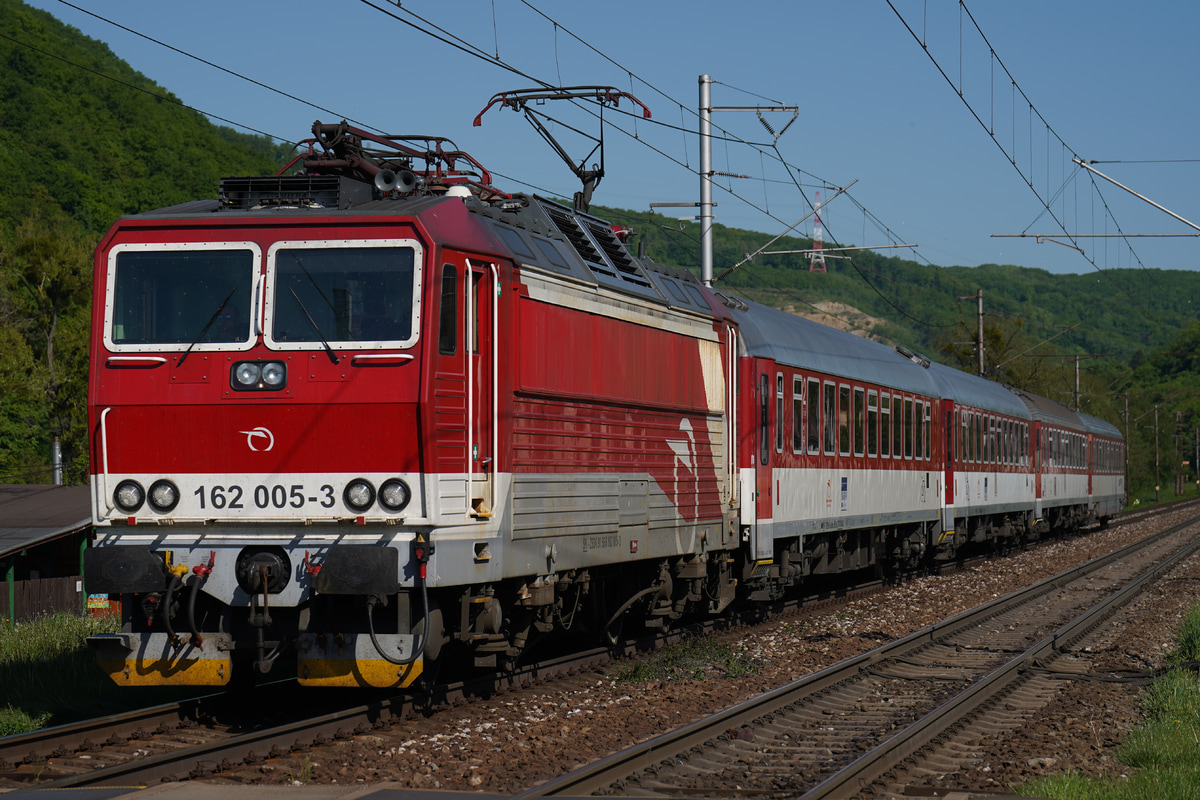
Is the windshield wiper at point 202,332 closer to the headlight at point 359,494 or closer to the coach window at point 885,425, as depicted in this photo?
the headlight at point 359,494

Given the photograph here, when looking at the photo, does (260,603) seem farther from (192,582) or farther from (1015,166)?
(1015,166)

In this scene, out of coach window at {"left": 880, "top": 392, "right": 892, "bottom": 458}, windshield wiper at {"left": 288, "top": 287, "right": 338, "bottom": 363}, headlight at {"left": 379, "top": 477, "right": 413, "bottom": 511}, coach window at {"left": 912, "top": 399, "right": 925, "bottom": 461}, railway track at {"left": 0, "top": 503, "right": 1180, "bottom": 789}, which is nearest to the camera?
railway track at {"left": 0, "top": 503, "right": 1180, "bottom": 789}

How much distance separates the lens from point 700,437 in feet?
44.4

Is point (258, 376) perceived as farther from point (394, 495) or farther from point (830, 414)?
point (830, 414)

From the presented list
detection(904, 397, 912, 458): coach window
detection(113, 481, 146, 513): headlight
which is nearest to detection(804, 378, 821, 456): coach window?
detection(904, 397, 912, 458): coach window

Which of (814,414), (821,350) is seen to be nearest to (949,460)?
(821,350)

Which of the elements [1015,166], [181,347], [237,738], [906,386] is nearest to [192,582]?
[237,738]

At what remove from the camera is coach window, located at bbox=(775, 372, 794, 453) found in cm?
1609

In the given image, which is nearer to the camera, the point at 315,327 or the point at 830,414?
the point at 315,327

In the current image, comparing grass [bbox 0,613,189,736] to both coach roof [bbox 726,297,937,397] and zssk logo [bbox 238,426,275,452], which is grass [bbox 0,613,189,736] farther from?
coach roof [bbox 726,297,937,397]

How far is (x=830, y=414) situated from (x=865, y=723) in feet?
29.5

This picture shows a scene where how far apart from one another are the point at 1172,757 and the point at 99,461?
7.50 meters

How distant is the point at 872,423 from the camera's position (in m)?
20.4

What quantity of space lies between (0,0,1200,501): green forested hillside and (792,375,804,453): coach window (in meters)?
3.86
